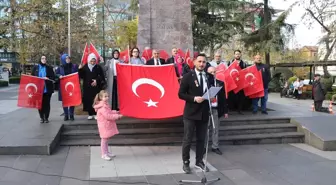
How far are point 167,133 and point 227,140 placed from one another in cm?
152

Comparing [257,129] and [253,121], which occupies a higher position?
[253,121]

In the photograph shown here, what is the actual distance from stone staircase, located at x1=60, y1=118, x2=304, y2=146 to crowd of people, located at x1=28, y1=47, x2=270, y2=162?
0.53 metres

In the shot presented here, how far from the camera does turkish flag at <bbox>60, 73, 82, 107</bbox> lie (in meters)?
8.68

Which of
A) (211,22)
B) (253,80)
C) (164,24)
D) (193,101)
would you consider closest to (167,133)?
(193,101)

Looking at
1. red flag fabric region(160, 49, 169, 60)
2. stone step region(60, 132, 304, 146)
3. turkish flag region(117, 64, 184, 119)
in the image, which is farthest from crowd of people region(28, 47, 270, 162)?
red flag fabric region(160, 49, 169, 60)

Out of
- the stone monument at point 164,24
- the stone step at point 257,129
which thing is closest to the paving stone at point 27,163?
the stone step at point 257,129

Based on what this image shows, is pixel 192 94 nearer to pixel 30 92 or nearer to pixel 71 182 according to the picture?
pixel 71 182

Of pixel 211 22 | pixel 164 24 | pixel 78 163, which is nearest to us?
pixel 78 163

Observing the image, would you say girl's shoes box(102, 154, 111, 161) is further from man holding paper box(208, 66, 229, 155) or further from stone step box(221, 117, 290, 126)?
stone step box(221, 117, 290, 126)

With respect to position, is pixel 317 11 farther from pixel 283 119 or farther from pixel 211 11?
pixel 283 119

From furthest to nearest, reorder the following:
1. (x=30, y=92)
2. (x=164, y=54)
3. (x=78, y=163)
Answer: (x=164, y=54), (x=30, y=92), (x=78, y=163)

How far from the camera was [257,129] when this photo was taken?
8891mm

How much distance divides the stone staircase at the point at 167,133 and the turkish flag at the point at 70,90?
575mm

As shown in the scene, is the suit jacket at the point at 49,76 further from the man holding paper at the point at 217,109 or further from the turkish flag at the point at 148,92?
the man holding paper at the point at 217,109
